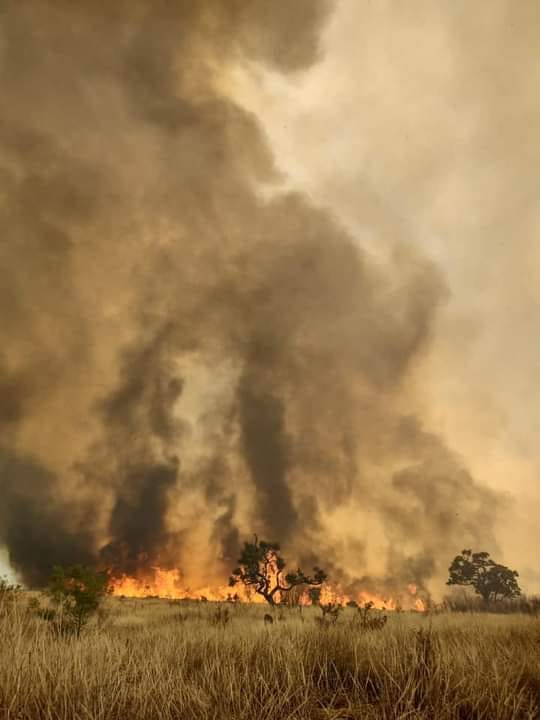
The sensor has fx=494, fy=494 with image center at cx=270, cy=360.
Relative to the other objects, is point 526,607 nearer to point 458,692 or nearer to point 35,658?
point 458,692

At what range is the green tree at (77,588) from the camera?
1488cm

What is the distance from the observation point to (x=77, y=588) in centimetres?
1540

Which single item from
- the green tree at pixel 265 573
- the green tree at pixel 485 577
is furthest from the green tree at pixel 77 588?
the green tree at pixel 485 577

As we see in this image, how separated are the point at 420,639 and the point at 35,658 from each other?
15.8 feet

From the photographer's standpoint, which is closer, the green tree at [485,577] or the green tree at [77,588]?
the green tree at [77,588]

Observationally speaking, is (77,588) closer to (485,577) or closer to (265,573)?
(265,573)

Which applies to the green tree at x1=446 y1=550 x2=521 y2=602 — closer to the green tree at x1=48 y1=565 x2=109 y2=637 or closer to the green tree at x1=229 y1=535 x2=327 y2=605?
the green tree at x1=229 y1=535 x2=327 y2=605

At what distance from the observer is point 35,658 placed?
525 cm

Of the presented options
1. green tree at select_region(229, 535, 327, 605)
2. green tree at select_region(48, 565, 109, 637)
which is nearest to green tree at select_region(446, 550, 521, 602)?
green tree at select_region(229, 535, 327, 605)

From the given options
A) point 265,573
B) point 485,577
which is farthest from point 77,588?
point 485,577

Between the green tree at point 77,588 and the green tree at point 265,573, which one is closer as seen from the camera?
the green tree at point 77,588

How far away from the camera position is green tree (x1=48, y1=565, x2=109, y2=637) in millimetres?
→ 14881

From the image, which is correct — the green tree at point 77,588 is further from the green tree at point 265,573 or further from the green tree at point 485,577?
the green tree at point 485,577

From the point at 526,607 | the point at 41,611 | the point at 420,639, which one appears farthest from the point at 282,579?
the point at 420,639
